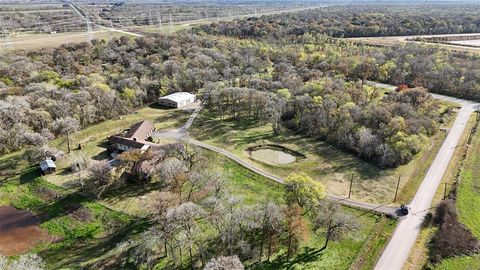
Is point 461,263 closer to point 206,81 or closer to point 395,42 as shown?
point 206,81

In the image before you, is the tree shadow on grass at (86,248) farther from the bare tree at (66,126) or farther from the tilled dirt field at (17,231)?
the bare tree at (66,126)

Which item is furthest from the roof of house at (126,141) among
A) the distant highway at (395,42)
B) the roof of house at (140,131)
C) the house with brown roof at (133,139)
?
the distant highway at (395,42)

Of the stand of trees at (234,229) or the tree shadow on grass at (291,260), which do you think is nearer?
the stand of trees at (234,229)

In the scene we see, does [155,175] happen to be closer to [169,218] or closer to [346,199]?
[169,218]

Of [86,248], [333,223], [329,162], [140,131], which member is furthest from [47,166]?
[329,162]

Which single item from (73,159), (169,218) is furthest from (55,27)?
(169,218)

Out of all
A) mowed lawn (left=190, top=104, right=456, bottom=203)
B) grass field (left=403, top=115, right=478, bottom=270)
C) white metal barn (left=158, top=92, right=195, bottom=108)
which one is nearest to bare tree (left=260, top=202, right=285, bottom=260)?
grass field (left=403, top=115, right=478, bottom=270)
